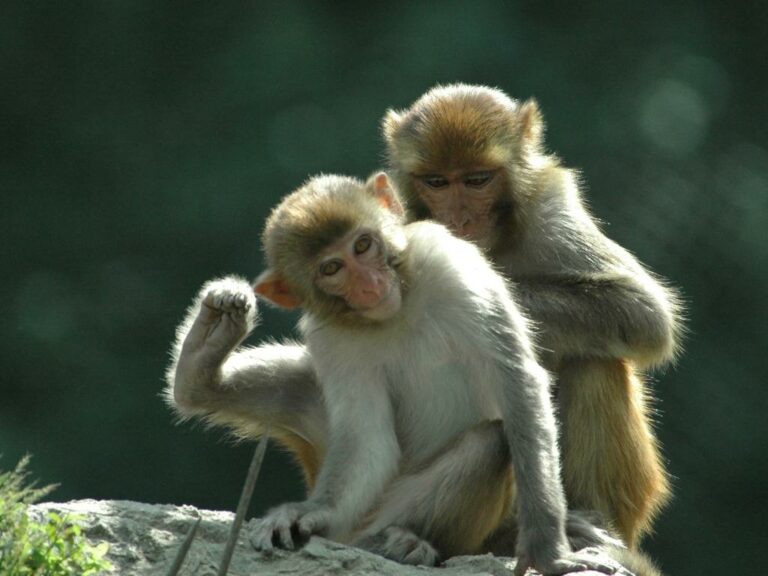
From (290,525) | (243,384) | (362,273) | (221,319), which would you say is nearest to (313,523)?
(290,525)

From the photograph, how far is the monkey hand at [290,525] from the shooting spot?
591 cm

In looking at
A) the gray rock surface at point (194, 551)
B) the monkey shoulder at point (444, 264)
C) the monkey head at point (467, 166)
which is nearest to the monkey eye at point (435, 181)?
the monkey head at point (467, 166)

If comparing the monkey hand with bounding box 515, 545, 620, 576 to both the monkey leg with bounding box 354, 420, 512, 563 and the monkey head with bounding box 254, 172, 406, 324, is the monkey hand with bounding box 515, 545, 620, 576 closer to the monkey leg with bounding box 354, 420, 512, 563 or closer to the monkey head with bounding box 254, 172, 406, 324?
the monkey leg with bounding box 354, 420, 512, 563

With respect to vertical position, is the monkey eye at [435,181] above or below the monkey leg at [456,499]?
above

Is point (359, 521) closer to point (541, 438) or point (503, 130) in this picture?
point (541, 438)

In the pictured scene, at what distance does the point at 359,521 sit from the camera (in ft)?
20.8

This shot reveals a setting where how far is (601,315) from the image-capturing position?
23.6 ft

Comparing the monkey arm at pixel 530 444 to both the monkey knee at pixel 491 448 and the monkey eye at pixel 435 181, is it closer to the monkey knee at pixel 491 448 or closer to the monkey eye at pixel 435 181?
the monkey knee at pixel 491 448

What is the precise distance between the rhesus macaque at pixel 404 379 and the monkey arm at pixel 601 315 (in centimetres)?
62

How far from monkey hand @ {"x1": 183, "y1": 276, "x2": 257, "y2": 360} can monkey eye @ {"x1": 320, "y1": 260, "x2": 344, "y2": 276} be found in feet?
1.23

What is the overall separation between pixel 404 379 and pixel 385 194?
0.72 metres

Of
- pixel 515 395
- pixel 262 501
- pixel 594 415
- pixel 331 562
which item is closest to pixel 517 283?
pixel 594 415

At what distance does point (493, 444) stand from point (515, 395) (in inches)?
7.9

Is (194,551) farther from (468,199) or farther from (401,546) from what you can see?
(468,199)
